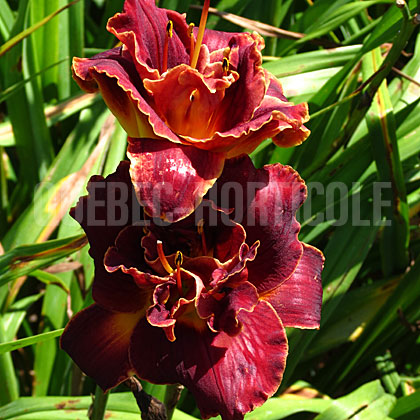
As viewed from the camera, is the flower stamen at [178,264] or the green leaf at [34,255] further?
the green leaf at [34,255]

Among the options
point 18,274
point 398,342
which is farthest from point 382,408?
point 18,274

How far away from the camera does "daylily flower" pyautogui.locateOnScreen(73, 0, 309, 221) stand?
0.63 metres

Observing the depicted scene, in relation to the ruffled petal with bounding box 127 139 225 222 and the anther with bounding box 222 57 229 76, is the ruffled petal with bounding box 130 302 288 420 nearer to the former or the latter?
the ruffled petal with bounding box 127 139 225 222

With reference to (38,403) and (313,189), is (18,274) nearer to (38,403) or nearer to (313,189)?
(38,403)

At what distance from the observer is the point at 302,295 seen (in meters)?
0.80

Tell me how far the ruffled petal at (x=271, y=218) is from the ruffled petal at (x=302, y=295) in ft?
0.12

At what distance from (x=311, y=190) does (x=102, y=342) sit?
0.57m

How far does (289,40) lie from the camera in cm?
150

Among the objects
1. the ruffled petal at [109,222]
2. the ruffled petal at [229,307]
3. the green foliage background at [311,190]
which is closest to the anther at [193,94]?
the ruffled petal at [109,222]

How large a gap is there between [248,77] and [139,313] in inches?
12.0

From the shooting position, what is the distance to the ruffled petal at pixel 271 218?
0.74 m

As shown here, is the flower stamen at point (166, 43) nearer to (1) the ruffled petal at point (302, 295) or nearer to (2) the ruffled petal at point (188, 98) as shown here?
(2) the ruffled petal at point (188, 98)

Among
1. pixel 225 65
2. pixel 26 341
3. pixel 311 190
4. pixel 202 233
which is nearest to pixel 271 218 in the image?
pixel 202 233

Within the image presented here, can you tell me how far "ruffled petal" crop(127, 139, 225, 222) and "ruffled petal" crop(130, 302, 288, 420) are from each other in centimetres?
18
